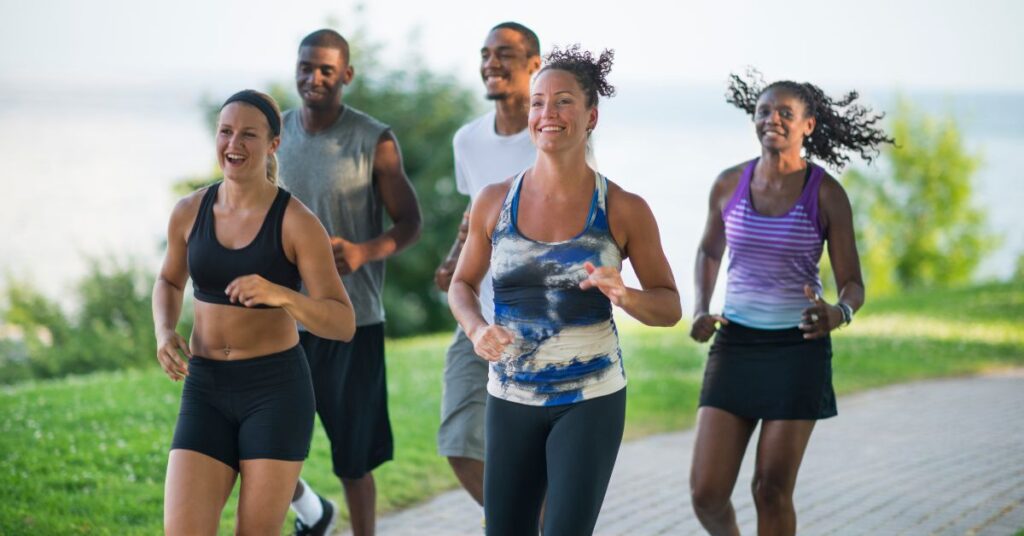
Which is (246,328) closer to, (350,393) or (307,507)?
(350,393)

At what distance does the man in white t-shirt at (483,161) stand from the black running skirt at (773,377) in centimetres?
110

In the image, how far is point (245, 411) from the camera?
4.48 metres

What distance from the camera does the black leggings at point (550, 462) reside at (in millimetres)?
4020

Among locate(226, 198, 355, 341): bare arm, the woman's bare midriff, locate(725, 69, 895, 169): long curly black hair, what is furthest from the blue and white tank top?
locate(725, 69, 895, 169): long curly black hair

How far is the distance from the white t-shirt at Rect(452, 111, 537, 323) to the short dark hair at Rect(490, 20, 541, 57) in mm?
363

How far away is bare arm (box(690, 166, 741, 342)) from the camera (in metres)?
5.78

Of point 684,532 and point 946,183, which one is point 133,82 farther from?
point 684,532

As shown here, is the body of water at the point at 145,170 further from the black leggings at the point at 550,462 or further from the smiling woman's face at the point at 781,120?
the black leggings at the point at 550,462

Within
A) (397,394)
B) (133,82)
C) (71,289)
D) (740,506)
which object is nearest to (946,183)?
(71,289)

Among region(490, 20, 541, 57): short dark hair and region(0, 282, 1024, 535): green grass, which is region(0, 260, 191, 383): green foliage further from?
region(490, 20, 541, 57): short dark hair

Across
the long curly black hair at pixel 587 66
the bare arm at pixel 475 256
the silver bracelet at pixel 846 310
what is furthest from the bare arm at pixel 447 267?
the silver bracelet at pixel 846 310

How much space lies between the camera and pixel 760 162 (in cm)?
573

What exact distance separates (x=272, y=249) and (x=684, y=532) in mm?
3568

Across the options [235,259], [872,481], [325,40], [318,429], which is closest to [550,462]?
[235,259]
